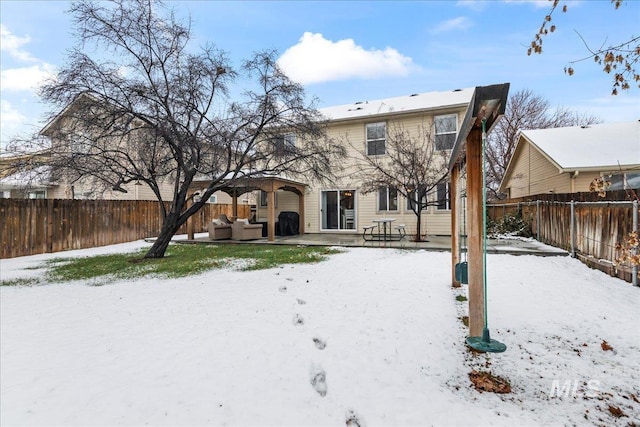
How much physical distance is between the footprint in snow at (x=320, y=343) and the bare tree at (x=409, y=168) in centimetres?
749

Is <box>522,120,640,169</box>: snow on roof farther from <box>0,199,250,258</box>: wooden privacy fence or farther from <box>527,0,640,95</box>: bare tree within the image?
<box>0,199,250,258</box>: wooden privacy fence

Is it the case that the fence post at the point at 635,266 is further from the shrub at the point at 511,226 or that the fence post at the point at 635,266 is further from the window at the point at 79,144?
the window at the point at 79,144

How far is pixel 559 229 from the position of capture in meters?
7.95

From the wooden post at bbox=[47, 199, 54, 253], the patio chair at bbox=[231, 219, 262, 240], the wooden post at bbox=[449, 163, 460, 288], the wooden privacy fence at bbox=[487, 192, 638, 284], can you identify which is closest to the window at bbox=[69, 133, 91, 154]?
the wooden post at bbox=[47, 199, 54, 253]

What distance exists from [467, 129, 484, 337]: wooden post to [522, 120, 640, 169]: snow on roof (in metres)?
9.45

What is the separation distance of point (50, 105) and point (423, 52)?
11969 millimetres

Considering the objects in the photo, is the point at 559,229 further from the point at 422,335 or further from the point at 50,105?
the point at 50,105

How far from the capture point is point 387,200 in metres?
12.9

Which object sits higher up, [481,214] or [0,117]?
[0,117]

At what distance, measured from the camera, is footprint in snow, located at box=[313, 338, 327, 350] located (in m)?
3.04

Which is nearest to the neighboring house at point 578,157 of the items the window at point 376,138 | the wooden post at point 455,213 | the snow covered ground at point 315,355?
the window at point 376,138

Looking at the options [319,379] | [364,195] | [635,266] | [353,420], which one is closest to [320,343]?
[319,379]

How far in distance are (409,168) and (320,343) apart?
809 centimetres

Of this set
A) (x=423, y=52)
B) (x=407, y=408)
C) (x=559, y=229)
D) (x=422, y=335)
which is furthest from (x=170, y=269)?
(x=423, y=52)
